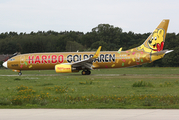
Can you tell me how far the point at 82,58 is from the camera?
38.7 m

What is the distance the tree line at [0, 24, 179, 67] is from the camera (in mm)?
84188

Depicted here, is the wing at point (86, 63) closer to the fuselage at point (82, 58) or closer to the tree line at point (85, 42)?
the fuselage at point (82, 58)

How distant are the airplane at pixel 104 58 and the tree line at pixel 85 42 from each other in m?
38.7

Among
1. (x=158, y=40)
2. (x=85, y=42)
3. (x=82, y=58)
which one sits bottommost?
(x=82, y=58)

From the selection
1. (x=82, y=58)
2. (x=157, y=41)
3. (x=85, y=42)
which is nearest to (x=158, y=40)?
(x=157, y=41)

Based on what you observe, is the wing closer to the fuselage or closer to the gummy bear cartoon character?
the fuselage

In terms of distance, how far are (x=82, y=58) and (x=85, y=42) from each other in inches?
3154

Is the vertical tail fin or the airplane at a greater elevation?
the vertical tail fin

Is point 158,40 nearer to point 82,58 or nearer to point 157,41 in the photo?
point 157,41

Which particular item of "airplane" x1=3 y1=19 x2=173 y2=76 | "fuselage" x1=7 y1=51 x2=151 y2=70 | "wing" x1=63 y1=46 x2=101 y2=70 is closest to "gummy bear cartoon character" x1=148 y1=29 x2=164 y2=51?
"airplane" x1=3 y1=19 x2=173 y2=76

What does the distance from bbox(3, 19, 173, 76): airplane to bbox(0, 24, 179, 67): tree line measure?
38704 mm

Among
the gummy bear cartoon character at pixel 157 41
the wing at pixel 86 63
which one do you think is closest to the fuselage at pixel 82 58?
the wing at pixel 86 63

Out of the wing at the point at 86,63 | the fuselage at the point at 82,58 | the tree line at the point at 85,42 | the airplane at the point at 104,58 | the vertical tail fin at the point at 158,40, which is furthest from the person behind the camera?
the tree line at the point at 85,42

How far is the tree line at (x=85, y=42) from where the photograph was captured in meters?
84.2
